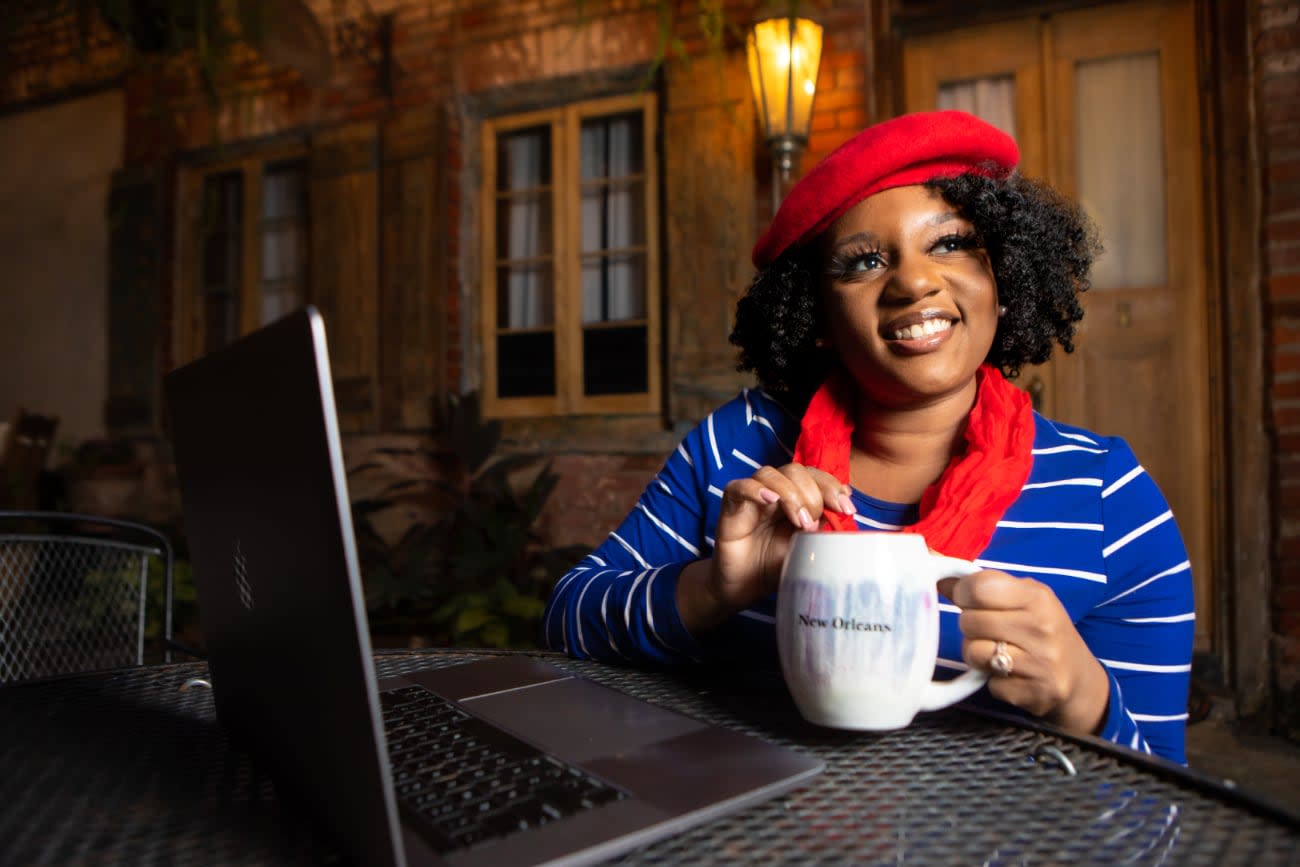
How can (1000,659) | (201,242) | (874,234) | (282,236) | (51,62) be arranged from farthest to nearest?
1. (51,62)
2. (201,242)
3. (282,236)
4. (874,234)
5. (1000,659)

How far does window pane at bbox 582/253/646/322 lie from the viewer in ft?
13.6

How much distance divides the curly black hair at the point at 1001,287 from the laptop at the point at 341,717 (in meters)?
0.78

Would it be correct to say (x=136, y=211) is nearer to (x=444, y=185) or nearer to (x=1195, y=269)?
(x=444, y=185)

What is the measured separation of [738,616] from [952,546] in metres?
0.27

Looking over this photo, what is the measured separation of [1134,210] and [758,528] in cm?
309

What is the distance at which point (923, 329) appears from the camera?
1.11m

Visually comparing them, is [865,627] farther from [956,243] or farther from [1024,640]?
[956,243]

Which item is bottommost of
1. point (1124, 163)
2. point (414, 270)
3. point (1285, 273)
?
point (1285, 273)

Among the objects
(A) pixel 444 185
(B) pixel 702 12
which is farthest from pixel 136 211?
(B) pixel 702 12

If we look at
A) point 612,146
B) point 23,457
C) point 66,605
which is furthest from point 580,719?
point 23,457

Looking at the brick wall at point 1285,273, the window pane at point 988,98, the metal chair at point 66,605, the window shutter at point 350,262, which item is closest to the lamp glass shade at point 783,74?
the window pane at point 988,98

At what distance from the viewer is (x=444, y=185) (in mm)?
4281

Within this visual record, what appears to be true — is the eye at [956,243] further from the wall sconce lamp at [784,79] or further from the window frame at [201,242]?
the window frame at [201,242]

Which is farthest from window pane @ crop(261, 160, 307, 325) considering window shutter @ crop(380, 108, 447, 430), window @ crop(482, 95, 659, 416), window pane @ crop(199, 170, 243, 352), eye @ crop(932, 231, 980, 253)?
eye @ crop(932, 231, 980, 253)
